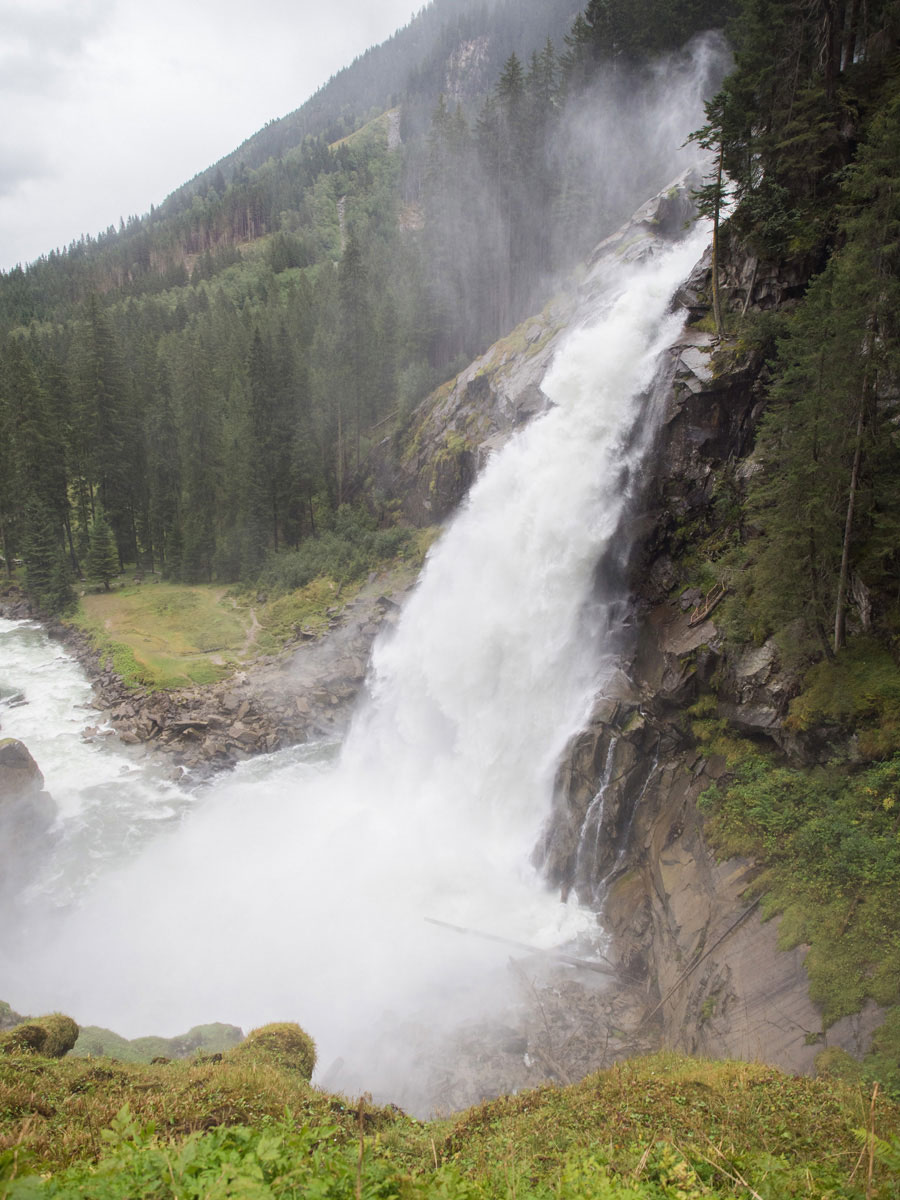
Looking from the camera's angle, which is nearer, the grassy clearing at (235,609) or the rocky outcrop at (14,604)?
the grassy clearing at (235,609)

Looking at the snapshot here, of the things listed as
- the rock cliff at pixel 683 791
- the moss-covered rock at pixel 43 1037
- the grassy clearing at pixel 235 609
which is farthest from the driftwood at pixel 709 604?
the grassy clearing at pixel 235 609

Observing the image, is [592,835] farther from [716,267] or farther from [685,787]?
[716,267]

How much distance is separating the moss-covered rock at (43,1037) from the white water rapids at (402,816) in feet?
18.0

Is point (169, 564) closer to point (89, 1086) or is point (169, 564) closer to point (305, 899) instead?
point (305, 899)

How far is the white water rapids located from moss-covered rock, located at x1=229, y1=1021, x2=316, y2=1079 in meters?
3.75

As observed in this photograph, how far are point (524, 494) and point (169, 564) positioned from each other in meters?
28.0

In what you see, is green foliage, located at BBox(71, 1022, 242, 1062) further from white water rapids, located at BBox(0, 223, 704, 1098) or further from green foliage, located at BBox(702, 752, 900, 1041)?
green foliage, located at BBox(702, 752, 900, 1041)

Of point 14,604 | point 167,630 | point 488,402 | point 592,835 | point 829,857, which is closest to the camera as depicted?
point 829,857

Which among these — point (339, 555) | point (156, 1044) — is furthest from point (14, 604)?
point (156, 1044)

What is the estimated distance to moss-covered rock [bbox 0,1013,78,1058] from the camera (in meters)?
8.20

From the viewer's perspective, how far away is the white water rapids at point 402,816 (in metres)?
14.9

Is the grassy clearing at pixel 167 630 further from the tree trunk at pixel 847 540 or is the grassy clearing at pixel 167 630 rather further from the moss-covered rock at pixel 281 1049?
the tree trunk at pixel 847 540

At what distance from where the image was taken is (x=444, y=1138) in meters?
6.73

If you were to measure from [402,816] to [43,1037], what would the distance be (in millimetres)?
12877
